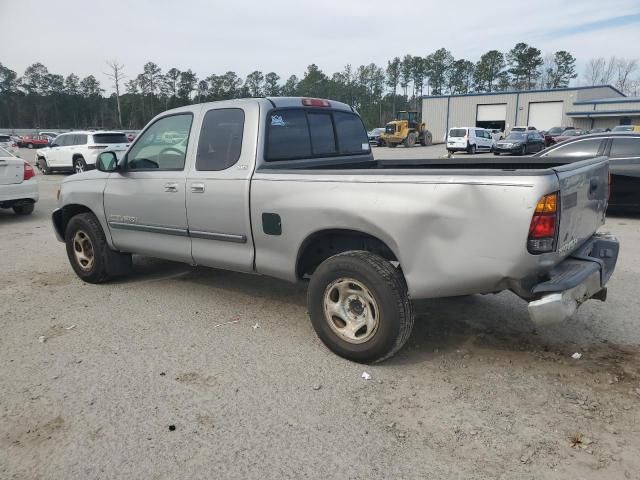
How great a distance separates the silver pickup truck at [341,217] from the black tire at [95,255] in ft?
0.06

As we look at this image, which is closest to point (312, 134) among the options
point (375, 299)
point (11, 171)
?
point (375, 299)

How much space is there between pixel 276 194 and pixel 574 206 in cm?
209

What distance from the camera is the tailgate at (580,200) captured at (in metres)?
3.12

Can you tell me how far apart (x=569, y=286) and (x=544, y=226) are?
0.42 m

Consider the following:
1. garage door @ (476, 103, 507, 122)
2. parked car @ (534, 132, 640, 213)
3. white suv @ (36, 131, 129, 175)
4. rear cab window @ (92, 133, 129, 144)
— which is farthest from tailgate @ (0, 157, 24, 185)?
garage door @ (476, 103, 507, 122)

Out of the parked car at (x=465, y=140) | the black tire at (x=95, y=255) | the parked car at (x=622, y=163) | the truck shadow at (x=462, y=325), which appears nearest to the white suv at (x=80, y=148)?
the black tire at (x=95, y=255)

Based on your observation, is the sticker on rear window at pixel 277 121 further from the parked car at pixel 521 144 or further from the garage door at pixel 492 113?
the garage door at pixel 492 113

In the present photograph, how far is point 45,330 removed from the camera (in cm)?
446

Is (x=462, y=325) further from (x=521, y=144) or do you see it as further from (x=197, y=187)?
(x=521, y=144)

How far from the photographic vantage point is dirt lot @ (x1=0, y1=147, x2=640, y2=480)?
2.66m

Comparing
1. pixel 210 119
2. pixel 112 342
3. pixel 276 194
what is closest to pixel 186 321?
pixel 112 342

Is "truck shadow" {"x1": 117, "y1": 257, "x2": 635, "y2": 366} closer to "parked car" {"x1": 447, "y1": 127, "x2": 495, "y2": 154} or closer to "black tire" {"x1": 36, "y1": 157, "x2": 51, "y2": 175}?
"black tire" {"x1": 36, "y1": 157, "x2": 51, "y2": 175}

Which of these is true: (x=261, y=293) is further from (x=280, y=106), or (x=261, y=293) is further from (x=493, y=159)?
(x=493, y=159)

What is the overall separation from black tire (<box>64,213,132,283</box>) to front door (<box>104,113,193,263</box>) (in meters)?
0.27
